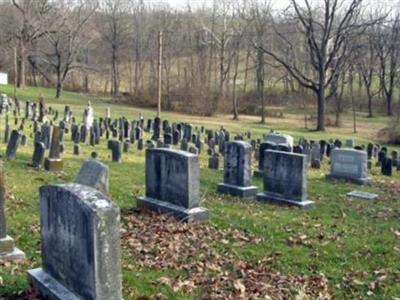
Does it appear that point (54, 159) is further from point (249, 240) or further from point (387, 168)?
point (387, 168)

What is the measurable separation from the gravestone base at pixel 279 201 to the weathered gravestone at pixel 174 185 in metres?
2.73

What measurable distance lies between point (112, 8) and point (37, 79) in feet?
39.0

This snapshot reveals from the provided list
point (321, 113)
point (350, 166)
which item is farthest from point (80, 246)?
point (321, 113)

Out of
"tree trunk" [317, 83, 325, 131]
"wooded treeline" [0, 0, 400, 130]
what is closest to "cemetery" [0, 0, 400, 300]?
"tree trunk" [317, 83, 325, 131]

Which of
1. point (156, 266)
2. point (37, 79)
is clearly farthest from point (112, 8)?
point (156, 266)

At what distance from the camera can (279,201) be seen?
11578mm

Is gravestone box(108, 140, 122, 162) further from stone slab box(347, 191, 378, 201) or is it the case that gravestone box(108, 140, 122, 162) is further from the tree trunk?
the tree trunk

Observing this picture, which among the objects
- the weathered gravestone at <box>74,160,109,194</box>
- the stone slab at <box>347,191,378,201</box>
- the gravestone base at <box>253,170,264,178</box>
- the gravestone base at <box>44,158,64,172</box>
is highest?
the weathered gravestone at <box>74,160,109,194</box>

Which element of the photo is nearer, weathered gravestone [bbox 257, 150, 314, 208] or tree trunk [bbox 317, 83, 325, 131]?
→ weathered gravestone [bbox 257, 150, 314, 208]

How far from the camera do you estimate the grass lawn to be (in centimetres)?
645

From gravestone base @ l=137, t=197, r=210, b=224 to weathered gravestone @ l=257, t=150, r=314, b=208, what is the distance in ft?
9.21

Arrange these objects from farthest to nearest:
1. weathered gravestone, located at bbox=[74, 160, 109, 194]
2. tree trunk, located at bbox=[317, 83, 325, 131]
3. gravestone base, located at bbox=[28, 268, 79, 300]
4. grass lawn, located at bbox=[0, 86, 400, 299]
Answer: tree trunk, located at bbox=[317, 83, 325, 131] < weathered gravestone, located at bbox=[74, 160, 109, 194] < grass lawn, located at bbox=[0, 86, 400, 299] < gravestone base, located at bbox=[28, 268, 79, 300]

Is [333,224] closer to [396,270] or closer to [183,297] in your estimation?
[396,270]

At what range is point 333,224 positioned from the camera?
991 centimetres
